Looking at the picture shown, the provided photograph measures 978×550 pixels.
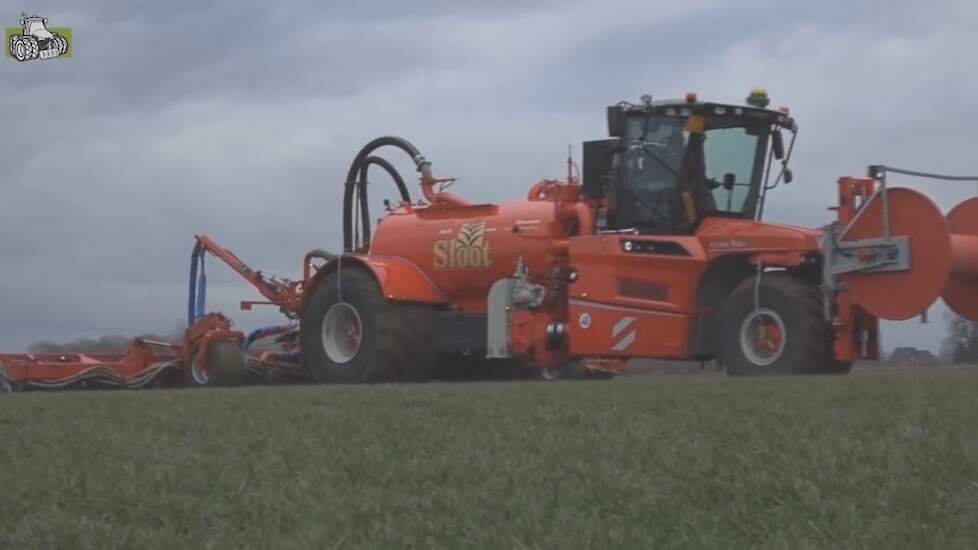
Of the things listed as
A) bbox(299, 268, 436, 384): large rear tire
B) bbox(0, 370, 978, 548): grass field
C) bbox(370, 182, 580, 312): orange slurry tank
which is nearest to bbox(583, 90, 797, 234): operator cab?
bbox(370, 182, 580, 312): orange slurry tank

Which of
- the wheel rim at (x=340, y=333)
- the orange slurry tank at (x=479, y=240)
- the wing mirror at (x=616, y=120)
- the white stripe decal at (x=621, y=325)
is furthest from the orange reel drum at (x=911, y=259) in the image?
the wheel rim at (x=340, y=333)

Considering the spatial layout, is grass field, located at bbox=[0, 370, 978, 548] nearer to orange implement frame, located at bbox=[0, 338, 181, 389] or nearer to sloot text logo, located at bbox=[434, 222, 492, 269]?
sloot text logo, located at bbox=[434, 222, 492, 269]

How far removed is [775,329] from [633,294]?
1748 mm

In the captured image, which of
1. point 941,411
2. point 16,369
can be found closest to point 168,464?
point 941,411

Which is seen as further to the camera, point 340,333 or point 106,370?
point 106,370

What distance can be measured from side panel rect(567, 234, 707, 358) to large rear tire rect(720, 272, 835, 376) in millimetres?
672

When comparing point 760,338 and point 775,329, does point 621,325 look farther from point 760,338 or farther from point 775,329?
point 775,329

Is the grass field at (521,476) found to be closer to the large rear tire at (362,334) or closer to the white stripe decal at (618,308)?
the white stripe decal at (618,308)

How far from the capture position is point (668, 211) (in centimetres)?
1574

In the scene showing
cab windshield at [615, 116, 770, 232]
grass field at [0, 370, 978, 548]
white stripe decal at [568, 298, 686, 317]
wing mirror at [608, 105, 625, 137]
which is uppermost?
wing mirror at [608, 105, 625, 137]

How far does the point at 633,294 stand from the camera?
15.4 metres

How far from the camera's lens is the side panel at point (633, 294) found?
15047 mm

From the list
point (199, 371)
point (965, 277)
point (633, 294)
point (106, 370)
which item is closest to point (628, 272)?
point (633, 294)

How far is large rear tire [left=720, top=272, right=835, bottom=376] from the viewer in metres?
13.9
